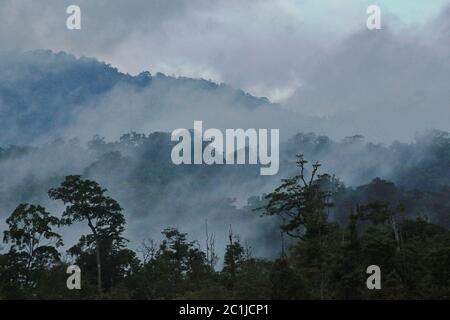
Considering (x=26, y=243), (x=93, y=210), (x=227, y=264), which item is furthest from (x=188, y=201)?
(x=26, y=243)

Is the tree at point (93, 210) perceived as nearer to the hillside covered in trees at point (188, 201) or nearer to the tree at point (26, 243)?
the hillside covered in trees at point (188, 201)

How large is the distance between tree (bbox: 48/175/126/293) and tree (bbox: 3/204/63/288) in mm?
2272

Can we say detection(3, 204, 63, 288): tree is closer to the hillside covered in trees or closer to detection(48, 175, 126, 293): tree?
the hillside covered in trees

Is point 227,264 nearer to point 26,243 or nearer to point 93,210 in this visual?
point 93,210

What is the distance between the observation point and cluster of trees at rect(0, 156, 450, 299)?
1828cm

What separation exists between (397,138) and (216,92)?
27.1 m

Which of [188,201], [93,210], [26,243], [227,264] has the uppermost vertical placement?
[188,201]

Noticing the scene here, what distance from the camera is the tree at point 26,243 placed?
2130 cm

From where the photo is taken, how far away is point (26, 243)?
2164 centimetres

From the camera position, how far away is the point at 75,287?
19078mm

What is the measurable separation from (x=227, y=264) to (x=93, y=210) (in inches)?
254
